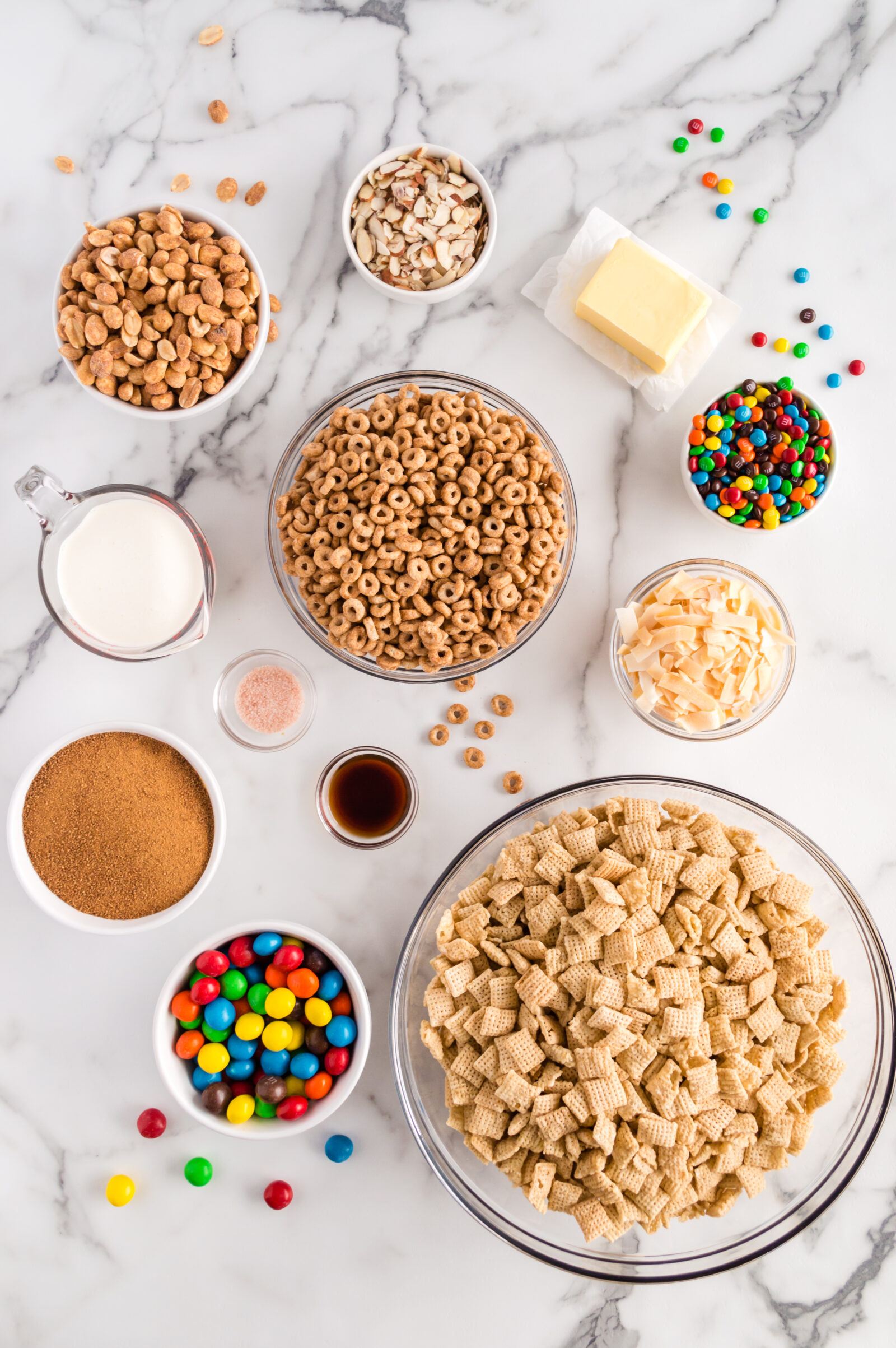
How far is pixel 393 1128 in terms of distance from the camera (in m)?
1.66

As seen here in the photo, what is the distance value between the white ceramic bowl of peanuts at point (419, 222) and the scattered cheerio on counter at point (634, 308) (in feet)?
0.53

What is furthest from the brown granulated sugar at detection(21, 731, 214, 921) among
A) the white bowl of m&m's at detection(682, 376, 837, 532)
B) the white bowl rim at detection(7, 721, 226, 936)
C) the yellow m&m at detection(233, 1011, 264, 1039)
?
the white bowl of m&m's at detection(682, 376, 837, 532)

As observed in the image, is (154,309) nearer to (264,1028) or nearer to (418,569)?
(418,569)

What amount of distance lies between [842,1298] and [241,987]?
1370 mm

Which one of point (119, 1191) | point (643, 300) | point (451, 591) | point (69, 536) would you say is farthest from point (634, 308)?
point (119, 1191)

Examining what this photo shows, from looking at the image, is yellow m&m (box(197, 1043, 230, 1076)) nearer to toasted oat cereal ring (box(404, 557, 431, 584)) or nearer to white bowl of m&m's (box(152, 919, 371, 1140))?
white bowl of m&m's (box(152, 919, 371, 1140))

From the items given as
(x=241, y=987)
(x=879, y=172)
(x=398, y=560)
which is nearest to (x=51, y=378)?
(x=398, y=560)

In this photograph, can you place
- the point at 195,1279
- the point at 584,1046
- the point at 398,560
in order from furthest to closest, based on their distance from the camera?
1. the point at 195,1279
2. the point at 398,560
3. the point at 584,1046

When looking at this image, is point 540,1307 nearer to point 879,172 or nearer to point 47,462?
point 47,462

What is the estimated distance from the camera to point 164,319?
149cm

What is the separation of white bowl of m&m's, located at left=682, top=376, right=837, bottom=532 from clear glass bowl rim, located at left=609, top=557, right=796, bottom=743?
98 millimetres

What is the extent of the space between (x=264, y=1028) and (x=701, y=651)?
1.07 meters

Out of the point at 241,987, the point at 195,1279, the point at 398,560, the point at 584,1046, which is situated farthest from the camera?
the point at 195,1279

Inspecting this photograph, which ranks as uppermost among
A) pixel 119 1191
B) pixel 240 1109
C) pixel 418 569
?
pixel 418 569
